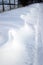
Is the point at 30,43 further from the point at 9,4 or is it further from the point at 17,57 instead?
the point at 9,4

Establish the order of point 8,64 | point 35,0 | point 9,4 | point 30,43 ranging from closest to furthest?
point 8,64, point 30,43, point 9,4, point 35,0

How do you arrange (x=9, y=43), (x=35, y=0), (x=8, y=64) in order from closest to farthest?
1. (x=8, y=64)
2. (x=9, y=43)
3. (x=35, y=0)

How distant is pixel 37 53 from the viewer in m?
0.57

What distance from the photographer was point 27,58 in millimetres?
510

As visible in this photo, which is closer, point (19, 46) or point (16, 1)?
point (19, 46)

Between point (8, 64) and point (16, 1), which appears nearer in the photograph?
point (8, 64)

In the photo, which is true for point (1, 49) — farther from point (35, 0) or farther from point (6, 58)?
point (35, 0)

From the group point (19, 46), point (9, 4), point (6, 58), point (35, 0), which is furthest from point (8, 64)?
point (35, 0)

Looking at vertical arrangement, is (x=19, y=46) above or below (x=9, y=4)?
above

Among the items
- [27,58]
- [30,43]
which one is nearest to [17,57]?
[27,58]

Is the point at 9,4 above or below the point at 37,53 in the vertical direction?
below

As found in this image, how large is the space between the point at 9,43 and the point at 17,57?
0.07m

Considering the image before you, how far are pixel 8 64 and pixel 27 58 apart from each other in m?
0.09

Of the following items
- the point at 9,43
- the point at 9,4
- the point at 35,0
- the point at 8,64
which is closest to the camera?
the point at 8,64
